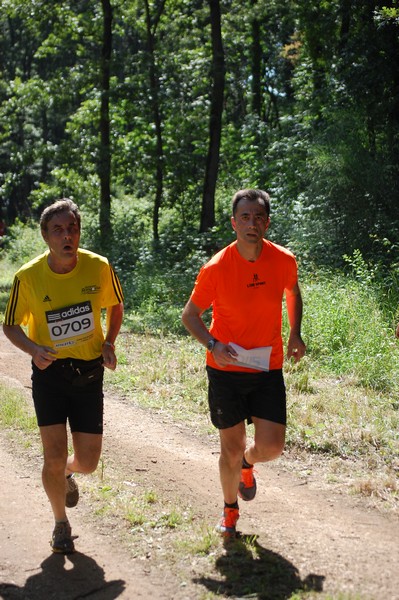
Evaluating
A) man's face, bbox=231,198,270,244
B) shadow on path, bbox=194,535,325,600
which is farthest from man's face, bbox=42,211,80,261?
shadow on path, bbox=194,535,325,600

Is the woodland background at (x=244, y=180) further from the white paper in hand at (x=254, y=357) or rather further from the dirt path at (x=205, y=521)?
the white paper in hand at (x=254, y=357)

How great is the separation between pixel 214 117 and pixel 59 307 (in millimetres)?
16369

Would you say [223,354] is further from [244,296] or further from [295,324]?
[295,324]

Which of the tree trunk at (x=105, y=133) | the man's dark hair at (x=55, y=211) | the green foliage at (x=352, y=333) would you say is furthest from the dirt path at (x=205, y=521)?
the tree trunk at (x=105, y=133)

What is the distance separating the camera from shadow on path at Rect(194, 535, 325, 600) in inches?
186

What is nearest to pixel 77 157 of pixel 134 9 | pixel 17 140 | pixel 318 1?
pixel 134 9

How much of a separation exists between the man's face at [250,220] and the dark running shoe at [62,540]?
2178 millimetres

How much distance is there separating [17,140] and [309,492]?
39.4 metres

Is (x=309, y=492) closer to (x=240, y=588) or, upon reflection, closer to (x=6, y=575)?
(x=240, y=588)

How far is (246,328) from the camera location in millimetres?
5262

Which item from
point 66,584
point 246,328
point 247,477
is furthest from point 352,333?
point 66,584

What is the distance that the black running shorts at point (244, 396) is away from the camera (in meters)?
5.32

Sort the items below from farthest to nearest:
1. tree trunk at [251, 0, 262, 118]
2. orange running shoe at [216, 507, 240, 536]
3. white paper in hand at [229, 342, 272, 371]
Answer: tree trunk at [251, 0, 262, 118], orange running shoe at [216, 507, 240, 536], white paper in hand at [229, 342, 272, 371]

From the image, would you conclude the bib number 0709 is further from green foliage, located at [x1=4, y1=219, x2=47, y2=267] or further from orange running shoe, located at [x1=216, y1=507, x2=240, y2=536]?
green foliage, located at [x1=4, y1=219, x2=47, y2=267]
